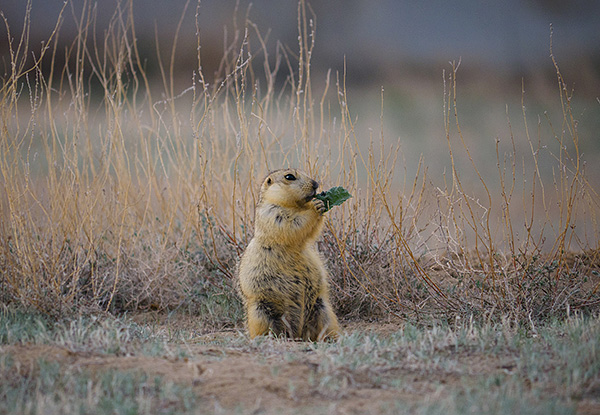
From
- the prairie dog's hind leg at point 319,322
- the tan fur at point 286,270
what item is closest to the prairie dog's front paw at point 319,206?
the tan fur at point 286,270

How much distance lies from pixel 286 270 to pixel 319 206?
1.88 ft

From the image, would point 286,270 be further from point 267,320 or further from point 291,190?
point 291,190

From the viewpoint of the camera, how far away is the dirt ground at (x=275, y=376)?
3102 mm

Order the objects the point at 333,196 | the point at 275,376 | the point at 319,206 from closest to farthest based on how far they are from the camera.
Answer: the point at 275,376 < the point at 319,206 < the point at 333,196

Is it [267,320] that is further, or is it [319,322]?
[319,322]

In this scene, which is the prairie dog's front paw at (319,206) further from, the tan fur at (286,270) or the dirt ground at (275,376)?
the dirt ground at (275,376)

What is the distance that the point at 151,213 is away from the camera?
670 cm

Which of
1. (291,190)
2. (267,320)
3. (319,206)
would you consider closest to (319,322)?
(267,320)

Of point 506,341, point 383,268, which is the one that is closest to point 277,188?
point 383,268

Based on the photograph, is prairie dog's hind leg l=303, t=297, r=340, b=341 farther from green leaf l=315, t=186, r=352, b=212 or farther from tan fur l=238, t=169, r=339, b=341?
green leaf l=315, t=186, r=352, b=212

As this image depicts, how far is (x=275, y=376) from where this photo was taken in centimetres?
342

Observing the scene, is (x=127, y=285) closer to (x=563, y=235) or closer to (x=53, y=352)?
(x=53, y=352)

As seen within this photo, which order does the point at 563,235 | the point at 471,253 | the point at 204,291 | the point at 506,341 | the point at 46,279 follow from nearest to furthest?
the point at 506,341
the point at 563,235
the point at 46,279
the point at 204,291
the point at 471,253

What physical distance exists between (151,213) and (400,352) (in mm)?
3667
